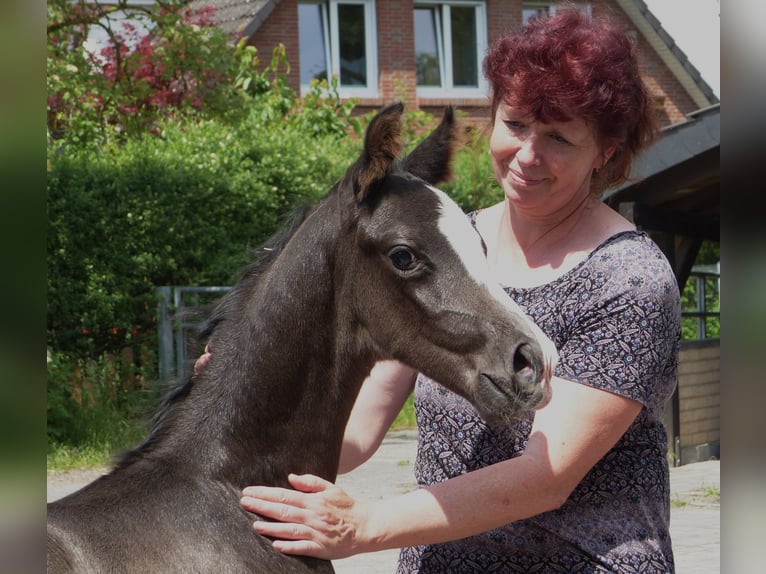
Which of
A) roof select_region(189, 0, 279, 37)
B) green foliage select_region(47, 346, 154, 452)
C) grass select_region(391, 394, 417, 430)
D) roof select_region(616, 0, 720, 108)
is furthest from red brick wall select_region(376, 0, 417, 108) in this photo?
green foliage select_region(47, 346, 154, 452)

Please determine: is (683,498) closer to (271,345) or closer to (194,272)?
(194,272)

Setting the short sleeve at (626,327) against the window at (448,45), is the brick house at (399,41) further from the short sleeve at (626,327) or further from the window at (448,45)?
the short sleeve at (626,327)

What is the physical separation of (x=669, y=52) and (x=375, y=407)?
20641 millimetres

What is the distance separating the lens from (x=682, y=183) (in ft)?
26.8

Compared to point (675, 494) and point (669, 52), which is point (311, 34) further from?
point (675, 494)

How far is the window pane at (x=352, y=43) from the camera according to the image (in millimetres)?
20188

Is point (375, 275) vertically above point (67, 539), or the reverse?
point (375, 275)

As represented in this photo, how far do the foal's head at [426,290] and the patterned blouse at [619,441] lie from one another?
0.23 m

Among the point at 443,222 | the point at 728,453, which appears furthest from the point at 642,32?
the point at 728,453

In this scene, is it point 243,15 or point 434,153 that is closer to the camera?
point 434,153

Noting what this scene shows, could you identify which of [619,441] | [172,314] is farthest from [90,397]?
[619,441]

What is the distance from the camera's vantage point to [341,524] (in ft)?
6.75

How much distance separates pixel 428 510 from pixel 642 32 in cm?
2135

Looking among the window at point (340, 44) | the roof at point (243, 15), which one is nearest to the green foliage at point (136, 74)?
the roof at point (243, 15)
